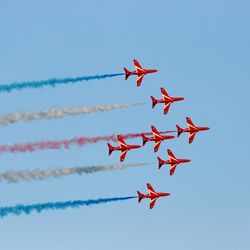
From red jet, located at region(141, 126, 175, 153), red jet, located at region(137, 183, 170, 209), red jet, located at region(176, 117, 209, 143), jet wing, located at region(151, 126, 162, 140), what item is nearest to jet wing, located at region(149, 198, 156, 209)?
red jet, located at region(137, 183, 170, 209)

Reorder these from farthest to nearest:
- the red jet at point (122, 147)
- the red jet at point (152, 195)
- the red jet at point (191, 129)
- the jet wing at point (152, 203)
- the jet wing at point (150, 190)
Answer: the jet wing at point (150, 190) → the red jet at point (191, 129) → the jet wing at point (152, 203) → the red jet at point (152, 195) → the red jet at point (122, 147)

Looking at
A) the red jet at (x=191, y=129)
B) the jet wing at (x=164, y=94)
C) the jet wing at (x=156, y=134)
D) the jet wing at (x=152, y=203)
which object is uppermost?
the jet wing at (x=164, y=94)

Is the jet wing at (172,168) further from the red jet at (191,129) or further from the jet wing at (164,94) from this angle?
the jet wing at (164,94)

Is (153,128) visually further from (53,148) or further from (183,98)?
(53,148)

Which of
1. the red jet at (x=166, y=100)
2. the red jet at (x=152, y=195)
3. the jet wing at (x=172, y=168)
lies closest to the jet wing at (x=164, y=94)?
the red jet at (x=166, y=100)

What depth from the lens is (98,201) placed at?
401 feet

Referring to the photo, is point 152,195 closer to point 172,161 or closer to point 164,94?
point 172,161

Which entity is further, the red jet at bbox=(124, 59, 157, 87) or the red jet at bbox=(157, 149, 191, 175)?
the red jet at bbox=(157, 149, 191, 175)

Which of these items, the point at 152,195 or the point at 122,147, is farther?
the point at 152,195

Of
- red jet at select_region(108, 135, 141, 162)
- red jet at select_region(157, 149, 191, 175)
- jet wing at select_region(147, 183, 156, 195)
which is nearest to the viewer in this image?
red jet at select_region(108, 135, 141, 162)

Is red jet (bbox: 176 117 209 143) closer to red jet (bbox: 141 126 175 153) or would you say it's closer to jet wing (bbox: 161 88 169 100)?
red jet (bbox: 141 126 175 153)

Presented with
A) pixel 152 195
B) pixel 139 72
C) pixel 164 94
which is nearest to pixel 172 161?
pixel 152 195

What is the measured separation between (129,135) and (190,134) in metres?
13.4

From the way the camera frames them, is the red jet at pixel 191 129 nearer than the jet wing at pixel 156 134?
No
